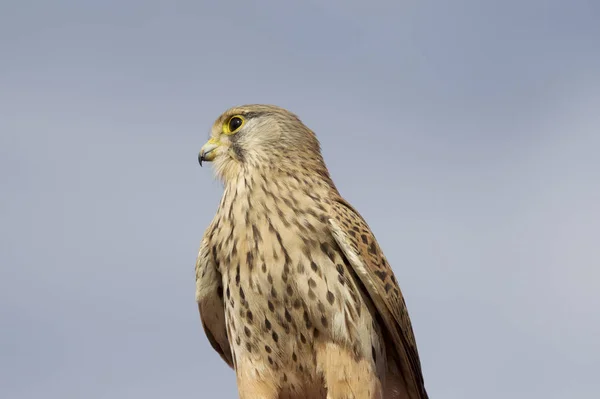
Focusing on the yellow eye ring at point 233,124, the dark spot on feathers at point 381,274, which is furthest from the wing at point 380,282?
the yellow eye ring at point 233,124

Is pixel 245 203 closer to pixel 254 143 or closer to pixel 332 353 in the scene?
pixel 254 143

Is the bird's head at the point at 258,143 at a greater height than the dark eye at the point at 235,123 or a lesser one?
lesser

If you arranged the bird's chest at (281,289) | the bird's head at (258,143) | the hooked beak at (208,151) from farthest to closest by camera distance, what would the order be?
the hooked beak at (208,151) → the bird's head at (258,143) → the bird's chest at (281,289)

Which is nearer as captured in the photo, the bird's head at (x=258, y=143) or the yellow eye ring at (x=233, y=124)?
the bird's head at (x=258, y=143)

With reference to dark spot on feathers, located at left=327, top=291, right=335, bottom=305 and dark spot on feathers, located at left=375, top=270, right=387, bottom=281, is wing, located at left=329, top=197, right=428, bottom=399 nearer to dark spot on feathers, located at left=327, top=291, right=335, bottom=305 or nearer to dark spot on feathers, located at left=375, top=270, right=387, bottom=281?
dark spot on feathers, located at left=375, top=270, right=387, bottom=281

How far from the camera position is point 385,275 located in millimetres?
6793

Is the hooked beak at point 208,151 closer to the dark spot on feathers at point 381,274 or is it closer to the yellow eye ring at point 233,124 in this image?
the yellow eye ring at point 233,124

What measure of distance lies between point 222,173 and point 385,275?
1609 millimetres

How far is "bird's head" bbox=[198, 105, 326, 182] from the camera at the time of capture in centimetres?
720

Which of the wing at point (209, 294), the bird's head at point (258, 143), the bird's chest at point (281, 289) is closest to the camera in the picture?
the bird's chest at point (281, 289)

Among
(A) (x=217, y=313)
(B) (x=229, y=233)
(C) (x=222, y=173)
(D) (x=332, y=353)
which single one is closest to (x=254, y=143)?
(C) (x=222, y=173)

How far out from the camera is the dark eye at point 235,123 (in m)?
7.63

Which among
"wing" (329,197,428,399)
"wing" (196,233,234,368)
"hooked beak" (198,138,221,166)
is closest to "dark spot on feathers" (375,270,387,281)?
"wing" (329,197,428,399)

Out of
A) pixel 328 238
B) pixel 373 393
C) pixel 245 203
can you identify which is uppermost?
pixel 245 203
